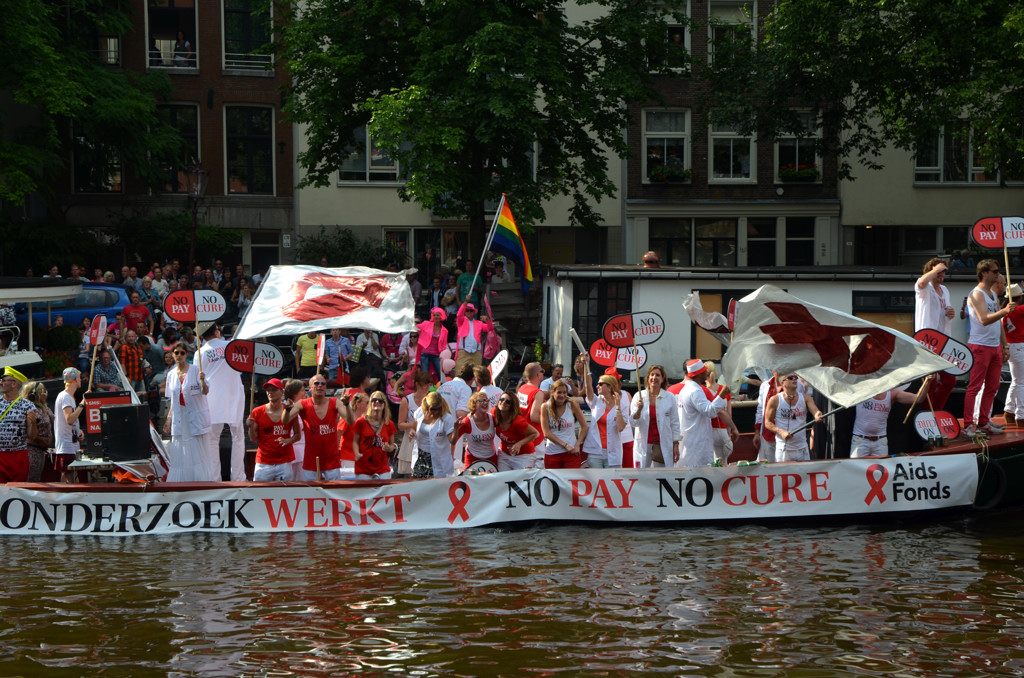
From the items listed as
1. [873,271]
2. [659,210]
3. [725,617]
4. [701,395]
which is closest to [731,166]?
[659,210]

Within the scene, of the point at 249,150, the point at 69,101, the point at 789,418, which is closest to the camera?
the point at 789,418

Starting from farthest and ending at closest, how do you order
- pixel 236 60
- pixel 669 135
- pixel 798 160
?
pixel 798 160 < pixel 669 135 < pixel 236 60

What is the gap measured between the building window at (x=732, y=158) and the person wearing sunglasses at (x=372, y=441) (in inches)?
982

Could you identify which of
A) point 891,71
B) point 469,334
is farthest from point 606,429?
point 891,71

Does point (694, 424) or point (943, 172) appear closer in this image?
point (694, 424)

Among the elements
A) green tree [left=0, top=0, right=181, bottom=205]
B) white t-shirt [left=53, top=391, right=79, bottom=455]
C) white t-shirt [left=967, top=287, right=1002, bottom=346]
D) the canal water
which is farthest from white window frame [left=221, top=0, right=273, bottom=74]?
white t-shirt [left=967, top=287, right=1002, bottom=346]

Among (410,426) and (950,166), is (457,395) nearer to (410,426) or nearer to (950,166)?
(410,426)

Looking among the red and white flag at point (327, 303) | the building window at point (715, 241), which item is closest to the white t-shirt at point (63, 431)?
the red and white flag at point (327, 303)

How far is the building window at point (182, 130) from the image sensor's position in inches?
1366

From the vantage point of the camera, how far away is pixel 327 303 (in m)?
14.7

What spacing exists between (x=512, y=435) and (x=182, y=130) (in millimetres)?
24340

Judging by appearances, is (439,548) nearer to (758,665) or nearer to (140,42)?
(758,665)

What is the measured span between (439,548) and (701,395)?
3.33m

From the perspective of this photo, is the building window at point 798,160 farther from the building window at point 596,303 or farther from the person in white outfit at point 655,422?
the person in white outfit at point 655,422
